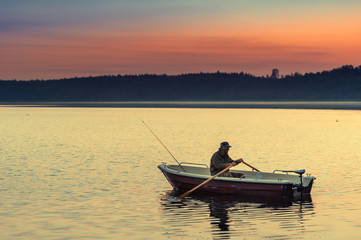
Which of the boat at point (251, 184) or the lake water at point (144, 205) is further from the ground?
the boat at point (251, 184)

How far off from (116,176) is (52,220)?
11.7 metres

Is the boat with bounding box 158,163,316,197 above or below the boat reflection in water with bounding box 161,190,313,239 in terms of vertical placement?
above

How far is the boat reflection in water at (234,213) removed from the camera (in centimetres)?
1798

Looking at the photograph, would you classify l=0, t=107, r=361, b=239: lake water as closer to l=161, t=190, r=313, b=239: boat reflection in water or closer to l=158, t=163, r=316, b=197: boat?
l=161, t=190, r=313, b=239: boat reflection in water

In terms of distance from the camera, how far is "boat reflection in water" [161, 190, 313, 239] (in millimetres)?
17984

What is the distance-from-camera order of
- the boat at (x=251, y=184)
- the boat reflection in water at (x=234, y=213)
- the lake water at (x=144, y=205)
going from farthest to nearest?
1. the boat at (x=251, y=184)
2. the boat reflection in water at (x=234, y=213)
3. the lake water at (x=144, y=205)

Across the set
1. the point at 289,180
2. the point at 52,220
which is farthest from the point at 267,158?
the point at 52,220

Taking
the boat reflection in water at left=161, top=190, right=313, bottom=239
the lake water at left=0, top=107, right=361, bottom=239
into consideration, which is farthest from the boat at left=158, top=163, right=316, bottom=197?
the lake water at left=0, top=107, right=361, bottom=239

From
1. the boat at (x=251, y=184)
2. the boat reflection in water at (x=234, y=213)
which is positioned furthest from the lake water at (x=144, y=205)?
the boat at (x=251, y=184)

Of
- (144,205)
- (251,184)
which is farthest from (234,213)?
(144,205)

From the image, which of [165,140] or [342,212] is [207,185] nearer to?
[342,212]

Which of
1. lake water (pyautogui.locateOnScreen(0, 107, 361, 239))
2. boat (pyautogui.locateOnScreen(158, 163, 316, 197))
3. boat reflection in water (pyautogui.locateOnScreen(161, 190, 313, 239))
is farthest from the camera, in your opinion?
boat (pyautogui.locateOnScreen(158, 163, 316, 197))

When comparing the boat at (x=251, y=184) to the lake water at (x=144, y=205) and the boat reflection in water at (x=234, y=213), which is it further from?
the lake water at (x=144, y=205)

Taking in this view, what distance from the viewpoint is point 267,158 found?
4181cm
